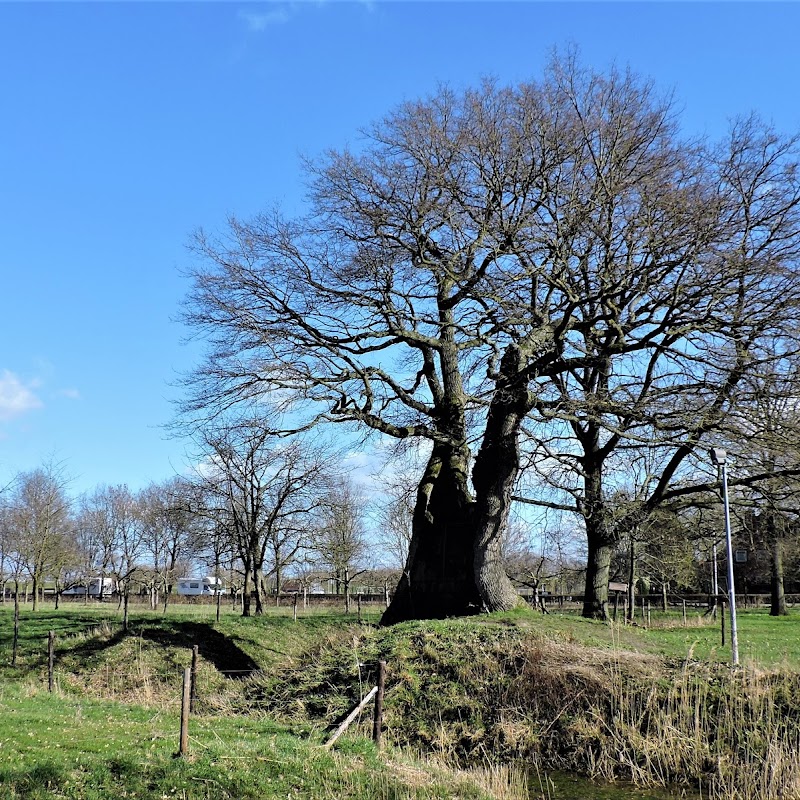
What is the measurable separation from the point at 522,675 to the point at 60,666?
38.7ft

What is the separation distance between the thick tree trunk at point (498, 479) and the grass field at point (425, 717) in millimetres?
1275

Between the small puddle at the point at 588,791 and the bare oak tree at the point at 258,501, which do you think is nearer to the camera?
the small puddle at the point at 588,791

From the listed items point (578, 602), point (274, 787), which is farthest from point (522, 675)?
point (578, 602)

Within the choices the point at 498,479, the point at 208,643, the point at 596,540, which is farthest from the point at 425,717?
the point at 596,540

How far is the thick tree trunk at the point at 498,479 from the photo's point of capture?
1903cm

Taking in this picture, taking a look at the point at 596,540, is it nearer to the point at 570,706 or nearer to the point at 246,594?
the point at 570,706

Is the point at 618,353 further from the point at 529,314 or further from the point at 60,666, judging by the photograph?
the point at 60,666

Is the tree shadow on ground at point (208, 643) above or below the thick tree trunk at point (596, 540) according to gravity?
below

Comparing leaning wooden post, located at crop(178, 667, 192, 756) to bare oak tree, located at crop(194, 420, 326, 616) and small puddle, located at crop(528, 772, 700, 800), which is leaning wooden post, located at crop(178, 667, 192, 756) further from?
bare oak tree, located at crop(194, 420, 326, 616)

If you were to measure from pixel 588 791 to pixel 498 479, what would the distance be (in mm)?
8679

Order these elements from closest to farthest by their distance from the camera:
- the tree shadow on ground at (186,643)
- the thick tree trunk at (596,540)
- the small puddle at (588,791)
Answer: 1. the small puddle at (588,791)
2. the tree shadow on ground at (186,643)
3. the thick tree trunk at (596,540)

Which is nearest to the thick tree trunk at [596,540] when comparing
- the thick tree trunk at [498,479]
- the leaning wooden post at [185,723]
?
the thick tree trunk at [498,479]

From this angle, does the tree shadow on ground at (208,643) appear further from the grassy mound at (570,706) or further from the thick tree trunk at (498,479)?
the thick tree trunk at (498,479)

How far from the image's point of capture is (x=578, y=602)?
4434cm
